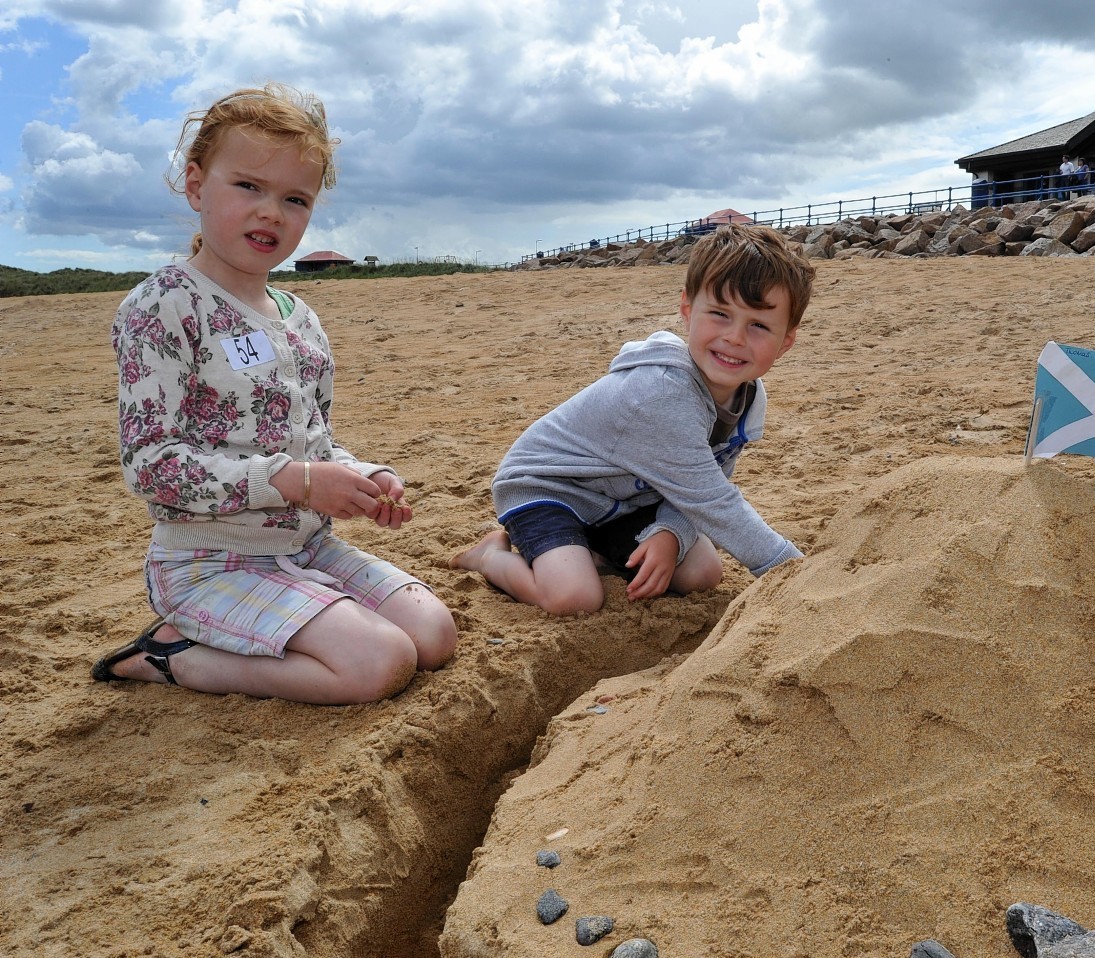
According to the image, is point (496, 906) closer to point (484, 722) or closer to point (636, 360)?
point (484, 722)

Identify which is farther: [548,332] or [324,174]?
[548,332]

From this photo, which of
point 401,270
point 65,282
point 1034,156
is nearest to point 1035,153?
point 1034,156

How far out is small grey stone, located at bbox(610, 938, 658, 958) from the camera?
4.72 ft

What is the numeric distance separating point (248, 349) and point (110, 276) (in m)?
25.0

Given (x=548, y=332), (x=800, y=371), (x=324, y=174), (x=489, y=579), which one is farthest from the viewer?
(x=548, y=332)

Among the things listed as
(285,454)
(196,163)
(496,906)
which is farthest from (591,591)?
(196,163)

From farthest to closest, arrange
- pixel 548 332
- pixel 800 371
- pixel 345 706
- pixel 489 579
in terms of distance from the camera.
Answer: pixel 548 332, pixel 800 371, pixel 489 579, pixel 345 706

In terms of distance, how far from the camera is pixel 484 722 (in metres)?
2.35

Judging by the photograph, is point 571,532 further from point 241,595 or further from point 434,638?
point 241,595

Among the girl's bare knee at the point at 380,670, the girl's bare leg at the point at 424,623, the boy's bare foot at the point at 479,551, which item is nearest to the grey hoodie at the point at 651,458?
the boy's bare foot at the point at 479,551

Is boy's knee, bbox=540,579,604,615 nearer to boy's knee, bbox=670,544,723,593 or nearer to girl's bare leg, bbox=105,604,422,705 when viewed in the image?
boy's knee, bbox=670,544,723,593

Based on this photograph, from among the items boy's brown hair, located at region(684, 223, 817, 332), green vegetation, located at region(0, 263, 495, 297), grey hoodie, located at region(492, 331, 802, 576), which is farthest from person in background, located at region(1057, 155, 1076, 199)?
grey hoodie, located at region(492, 331, 802, 576)

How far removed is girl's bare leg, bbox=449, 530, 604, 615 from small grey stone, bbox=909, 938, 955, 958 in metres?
1.49

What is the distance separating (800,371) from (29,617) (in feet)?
→ 14.5
